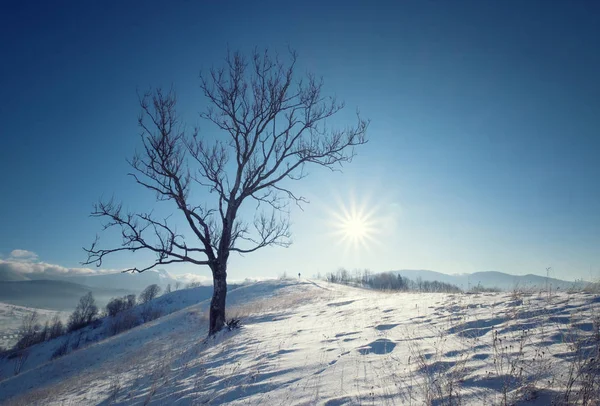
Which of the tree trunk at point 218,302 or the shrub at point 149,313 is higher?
the tree trunk at point 218,302

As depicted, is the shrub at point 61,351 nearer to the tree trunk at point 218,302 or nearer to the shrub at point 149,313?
the shrub at point 149,313

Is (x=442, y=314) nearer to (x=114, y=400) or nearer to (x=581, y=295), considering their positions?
(x=581, y=295)

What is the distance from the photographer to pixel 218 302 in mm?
10086

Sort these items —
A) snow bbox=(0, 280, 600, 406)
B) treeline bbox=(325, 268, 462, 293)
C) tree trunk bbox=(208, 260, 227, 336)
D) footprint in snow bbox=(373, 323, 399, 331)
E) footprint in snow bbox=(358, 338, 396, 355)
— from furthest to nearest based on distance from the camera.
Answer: treeline bbox=(325, 268, 462, 293), tree trunk bbox=(208, 260, 227, 336), footprint in snow bbox=(373, 323, 399, 331), footprint in snow bbox=(358, 338, 396, 355), snow bbox=(0, 280, 600, 406)

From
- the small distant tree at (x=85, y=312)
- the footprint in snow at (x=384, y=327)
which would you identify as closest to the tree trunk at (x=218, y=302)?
the footprint in snow at (x=384, y=327)

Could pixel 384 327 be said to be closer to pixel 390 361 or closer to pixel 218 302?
pixel 390 361

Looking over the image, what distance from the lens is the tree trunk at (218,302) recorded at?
986 cm

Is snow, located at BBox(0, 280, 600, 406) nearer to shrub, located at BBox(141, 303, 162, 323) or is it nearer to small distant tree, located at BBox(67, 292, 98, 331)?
shrub, located at BBox(141, 303, 162, 323)

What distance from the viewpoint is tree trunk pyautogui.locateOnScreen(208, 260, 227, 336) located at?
9.86m

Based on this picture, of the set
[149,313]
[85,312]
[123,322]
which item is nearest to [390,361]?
[149,313]

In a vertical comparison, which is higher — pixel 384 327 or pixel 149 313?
pixel 384 327

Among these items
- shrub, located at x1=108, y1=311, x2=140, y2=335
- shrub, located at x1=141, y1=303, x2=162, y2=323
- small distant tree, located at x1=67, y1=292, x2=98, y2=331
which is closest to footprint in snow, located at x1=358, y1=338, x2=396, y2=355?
shrub, located at x1=141, y1=303, x2=162, y2=323

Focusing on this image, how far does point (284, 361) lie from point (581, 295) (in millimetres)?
6396

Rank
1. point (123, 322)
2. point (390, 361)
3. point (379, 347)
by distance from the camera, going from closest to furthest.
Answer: point (390, 361)
point (379, 347)
point (123, 322)
